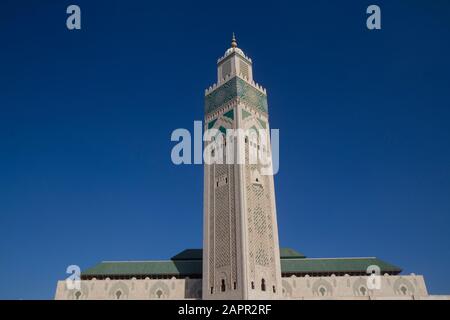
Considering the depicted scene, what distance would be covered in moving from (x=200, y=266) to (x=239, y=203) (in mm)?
10471

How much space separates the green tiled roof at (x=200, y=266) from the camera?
115 feet

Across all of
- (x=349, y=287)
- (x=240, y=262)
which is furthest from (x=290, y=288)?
(x=240, y=262)

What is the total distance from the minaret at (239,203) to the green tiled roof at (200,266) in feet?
21.8

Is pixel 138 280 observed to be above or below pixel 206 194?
below

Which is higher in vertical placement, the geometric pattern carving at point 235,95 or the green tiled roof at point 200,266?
the geometric pattern carving at point 235,95

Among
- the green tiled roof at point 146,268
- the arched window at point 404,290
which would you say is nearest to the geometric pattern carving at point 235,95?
the green tiled roof at point 146,268

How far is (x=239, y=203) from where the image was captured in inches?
1140

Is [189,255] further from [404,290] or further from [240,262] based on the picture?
[404,290]

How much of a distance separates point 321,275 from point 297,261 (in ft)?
9.12

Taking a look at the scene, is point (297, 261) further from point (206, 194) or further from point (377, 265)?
point (206, 194)

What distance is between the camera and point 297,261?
3675cm

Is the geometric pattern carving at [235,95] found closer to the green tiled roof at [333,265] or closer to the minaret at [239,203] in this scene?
the minaret at [239,203]

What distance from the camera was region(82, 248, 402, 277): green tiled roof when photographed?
115 ft
